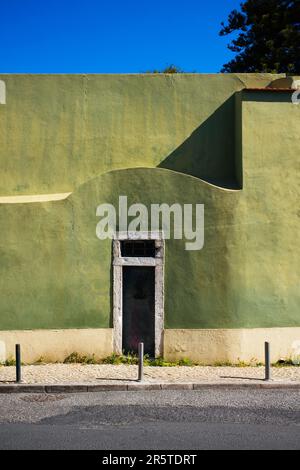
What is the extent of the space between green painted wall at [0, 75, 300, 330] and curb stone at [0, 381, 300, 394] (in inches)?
99.9

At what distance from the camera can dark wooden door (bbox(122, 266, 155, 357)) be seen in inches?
623

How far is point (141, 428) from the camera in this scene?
997 centimetres

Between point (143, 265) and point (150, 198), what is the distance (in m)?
1.58

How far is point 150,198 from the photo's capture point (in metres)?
15.8

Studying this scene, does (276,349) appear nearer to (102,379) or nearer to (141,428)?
(102,379)

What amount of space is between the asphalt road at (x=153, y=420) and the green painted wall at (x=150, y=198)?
3.19 m

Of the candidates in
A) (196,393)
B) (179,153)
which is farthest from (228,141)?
(196,393)

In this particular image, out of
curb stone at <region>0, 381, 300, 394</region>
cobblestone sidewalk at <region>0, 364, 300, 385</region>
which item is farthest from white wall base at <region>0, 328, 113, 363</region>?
curb stone at <region>0, 381, 300, 394</region>

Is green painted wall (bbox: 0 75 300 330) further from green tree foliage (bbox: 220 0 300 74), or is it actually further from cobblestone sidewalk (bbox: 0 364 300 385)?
green tree foliage (bbox: 220 0 300 74)

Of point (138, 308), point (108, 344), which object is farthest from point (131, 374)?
point (138, 308)

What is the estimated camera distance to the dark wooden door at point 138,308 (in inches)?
623

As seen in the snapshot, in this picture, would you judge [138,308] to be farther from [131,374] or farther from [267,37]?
[267,37]

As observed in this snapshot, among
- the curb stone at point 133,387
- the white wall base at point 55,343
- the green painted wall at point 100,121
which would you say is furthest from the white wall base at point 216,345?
the green painted wall at point 100,121
